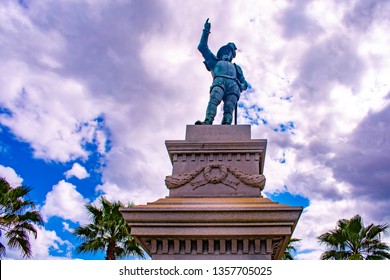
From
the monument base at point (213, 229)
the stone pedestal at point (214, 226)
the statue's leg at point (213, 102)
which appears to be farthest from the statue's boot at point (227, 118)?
the monument base at point (213, 229)

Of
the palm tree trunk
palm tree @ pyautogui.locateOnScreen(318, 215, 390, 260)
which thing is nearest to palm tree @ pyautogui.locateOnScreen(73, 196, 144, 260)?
the palm tree trunk

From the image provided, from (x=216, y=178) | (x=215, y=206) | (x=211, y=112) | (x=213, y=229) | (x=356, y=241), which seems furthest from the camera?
(x=356, y=241)

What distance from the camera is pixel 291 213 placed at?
25.6 feet

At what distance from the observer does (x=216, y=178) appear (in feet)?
29.9

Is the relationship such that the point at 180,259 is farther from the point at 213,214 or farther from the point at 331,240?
the point at 331,240

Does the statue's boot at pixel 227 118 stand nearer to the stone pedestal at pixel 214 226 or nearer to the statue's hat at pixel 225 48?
the statue's hat at pixel 225 48

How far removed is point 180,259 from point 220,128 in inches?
136

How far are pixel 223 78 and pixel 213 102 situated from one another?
30.7 inches

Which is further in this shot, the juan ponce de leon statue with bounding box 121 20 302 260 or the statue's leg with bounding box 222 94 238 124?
the statue's leg with bounding box 222 94 238 124

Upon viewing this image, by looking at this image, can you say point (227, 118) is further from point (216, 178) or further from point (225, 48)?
point (225, 48)

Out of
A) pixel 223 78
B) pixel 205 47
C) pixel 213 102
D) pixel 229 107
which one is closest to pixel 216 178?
pixel 213 102

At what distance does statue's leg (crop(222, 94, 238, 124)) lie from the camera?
10.7m

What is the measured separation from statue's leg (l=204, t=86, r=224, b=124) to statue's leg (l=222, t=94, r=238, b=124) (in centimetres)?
24

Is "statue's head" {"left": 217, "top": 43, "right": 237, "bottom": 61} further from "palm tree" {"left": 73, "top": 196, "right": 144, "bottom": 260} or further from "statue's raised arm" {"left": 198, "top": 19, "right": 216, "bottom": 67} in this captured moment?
"palm tree" {"left": 73, "top": 196, "right": 144, "bottom": 260}
